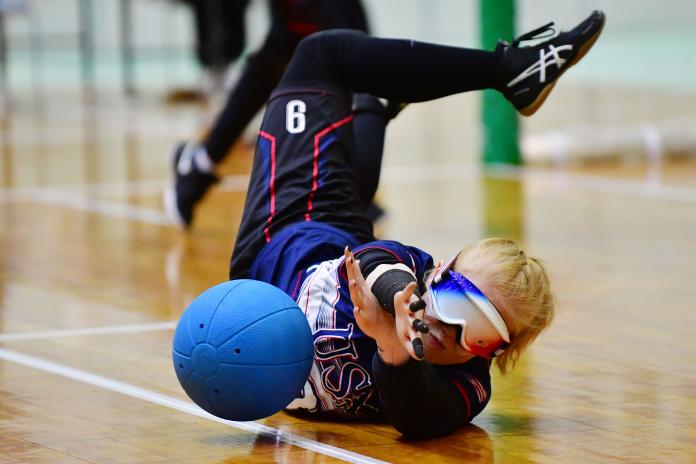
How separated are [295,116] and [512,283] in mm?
1014

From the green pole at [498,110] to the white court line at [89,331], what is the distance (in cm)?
362

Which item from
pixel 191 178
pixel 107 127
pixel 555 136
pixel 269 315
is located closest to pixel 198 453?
Answer: pixel 269 315

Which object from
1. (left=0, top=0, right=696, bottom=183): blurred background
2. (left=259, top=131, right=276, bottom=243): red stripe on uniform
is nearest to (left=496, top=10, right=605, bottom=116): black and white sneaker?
(left=259, top=131, right=276, bottom=243): red stripe on uniform

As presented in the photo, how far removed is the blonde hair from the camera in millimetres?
2828

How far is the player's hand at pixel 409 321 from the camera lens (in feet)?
8.36

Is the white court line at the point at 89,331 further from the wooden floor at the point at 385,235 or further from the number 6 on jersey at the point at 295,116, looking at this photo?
the number 6 on jersey at the point at 295,116

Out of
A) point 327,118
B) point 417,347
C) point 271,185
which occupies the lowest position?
point 417,347

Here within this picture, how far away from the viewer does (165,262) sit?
525 cm

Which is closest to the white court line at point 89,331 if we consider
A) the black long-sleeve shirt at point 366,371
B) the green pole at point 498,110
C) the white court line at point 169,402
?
the white court line at point 169,402

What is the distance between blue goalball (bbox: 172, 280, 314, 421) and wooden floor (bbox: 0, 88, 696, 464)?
0.34ft

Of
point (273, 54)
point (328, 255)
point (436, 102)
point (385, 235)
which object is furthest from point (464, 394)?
point (436, 102)

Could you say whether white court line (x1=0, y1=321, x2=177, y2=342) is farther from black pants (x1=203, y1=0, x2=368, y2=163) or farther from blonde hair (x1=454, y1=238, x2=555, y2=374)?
black pants (x1=203, y1=0, x2=368, y2=163)

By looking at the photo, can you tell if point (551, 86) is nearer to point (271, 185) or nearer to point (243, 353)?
point (271, 185)

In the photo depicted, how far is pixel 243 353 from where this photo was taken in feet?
9.18
